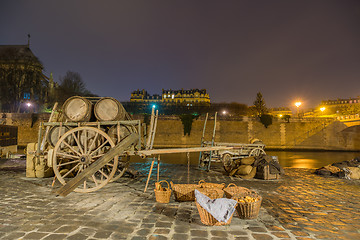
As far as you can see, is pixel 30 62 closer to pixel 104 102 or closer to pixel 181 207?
pixel 104 102

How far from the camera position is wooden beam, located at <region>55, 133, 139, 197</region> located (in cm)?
526

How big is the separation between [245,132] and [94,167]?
117ft

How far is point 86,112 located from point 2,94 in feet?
156

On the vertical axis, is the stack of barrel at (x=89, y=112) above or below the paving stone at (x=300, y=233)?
above

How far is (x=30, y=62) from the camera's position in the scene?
155 feet

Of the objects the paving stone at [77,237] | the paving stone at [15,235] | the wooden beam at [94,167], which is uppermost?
the wooden beam at [94,167]

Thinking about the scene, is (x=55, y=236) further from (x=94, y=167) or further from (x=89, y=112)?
(x=89, y=112)

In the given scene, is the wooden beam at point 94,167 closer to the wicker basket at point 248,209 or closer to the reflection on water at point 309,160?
the wicker basket at point 248,209

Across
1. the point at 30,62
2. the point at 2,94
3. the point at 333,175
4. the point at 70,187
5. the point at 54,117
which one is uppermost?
the point at 30,62

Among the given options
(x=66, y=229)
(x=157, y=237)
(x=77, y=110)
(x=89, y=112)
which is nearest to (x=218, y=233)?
(x=157, y=237)

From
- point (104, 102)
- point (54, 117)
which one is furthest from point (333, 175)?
point (54, 117)

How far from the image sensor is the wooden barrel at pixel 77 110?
21.1ft

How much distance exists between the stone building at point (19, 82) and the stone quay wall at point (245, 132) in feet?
20.2

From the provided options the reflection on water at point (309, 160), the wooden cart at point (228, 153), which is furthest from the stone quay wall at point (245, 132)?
the wooden cart at point (228, 153)
